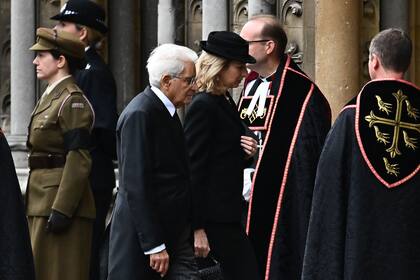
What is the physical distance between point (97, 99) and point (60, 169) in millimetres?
598

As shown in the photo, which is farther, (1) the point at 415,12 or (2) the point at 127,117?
(1) the point at 415,12

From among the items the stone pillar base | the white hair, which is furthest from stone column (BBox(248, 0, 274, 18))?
the white hair

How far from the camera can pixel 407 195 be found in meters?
5.98

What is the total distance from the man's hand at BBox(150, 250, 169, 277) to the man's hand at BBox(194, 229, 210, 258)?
0.42 metres

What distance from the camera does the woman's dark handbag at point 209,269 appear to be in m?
7.20

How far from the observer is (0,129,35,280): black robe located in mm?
5539

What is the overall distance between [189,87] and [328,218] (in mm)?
1082

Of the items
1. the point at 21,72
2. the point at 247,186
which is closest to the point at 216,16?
the point at 21,72

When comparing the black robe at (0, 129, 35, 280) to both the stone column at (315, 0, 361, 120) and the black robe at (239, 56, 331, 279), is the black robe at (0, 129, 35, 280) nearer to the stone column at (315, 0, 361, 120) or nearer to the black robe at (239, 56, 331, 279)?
the black robe at (239, 56, 331, 279)

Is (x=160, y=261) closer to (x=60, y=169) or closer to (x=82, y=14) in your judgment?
(x=60, y=169)

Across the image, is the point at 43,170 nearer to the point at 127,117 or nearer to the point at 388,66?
the point at 127,117

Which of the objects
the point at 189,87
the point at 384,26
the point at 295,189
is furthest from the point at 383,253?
the point at 384,26

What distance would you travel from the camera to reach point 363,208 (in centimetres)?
594

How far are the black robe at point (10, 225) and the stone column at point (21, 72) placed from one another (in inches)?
222
